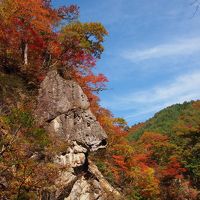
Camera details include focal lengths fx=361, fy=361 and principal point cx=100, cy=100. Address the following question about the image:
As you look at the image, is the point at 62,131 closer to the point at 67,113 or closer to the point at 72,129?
the point at 72,129

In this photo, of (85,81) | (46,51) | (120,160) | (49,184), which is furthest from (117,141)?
(49,184)

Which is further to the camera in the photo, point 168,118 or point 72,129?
point 168,118

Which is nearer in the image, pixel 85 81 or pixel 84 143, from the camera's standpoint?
pixel 84 143

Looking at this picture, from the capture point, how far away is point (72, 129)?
856 inches

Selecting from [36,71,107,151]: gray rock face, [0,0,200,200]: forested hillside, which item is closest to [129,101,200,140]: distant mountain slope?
[0,0,200,200]: forested hillside

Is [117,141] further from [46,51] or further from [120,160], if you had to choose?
[46,51]

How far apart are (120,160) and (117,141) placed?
245cm

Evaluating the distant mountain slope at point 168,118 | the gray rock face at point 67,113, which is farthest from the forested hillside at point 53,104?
the distant mountain slope at point 168,118

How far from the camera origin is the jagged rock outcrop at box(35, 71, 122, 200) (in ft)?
67.4

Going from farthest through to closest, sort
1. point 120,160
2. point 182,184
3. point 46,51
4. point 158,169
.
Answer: point 158,169 → point 182,184 → point 120,160 → point 46,51

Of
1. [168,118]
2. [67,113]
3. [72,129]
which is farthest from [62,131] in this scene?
[168,118]

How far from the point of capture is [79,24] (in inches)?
1061

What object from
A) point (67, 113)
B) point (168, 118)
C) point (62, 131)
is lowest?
point (62, 131)

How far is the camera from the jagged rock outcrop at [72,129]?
20553 mm
